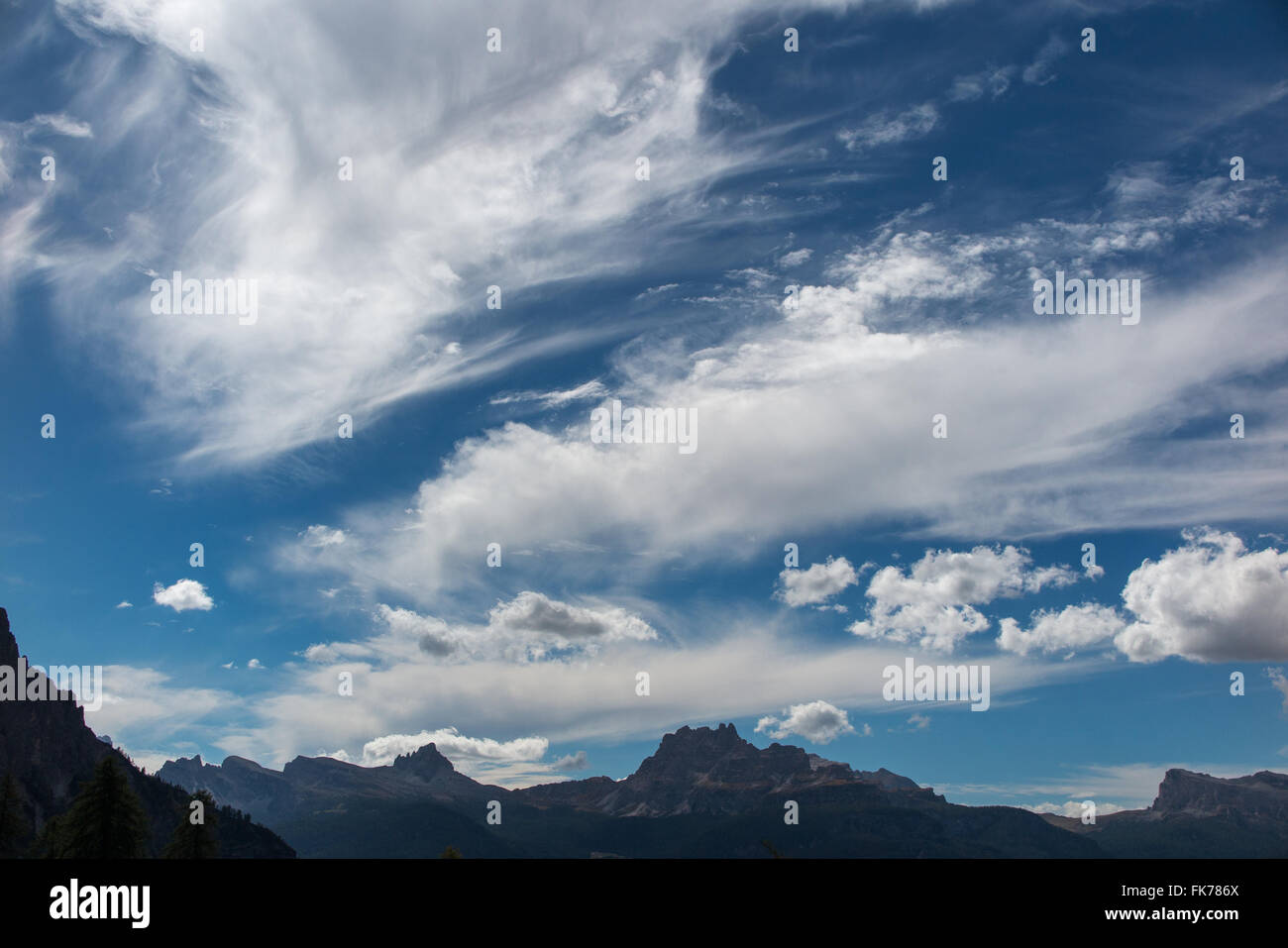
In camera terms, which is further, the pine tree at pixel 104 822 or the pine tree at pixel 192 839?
the pine tree at pixel 192 839

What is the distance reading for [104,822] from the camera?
71.9 metres

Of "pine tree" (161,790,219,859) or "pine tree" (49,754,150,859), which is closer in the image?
"pine tree" (49,754,150,859)

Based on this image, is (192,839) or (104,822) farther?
(192,839)

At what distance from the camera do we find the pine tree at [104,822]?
7112 centimetres

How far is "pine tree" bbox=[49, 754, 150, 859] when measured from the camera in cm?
7112

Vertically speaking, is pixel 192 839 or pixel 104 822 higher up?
pixel 104 822
